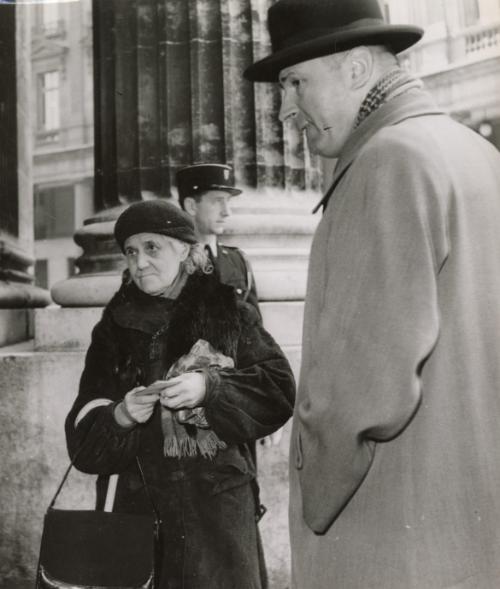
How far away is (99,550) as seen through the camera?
1984 mm

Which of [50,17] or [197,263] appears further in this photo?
[50,17]

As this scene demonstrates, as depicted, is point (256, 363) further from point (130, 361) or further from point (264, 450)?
point (264, 450)

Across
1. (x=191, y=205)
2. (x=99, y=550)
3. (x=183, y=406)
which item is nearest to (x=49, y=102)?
(x=191, y=205)

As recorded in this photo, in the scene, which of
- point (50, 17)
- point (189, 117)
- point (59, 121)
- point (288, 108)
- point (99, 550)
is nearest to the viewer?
point (288, 108)

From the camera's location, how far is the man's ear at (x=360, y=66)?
153 centimetres

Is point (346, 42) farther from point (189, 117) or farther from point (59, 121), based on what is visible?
point (59, 121)

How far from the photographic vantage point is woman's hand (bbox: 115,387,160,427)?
202cm

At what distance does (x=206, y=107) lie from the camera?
3.61 m

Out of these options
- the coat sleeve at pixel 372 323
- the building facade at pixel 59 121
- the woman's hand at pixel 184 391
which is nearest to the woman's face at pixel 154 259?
the woman's hand at pixel 184 391

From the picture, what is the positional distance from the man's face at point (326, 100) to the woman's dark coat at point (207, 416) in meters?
0.82

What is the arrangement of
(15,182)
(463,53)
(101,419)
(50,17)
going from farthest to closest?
(50,17)
(15,182)
(463,53)
(101,419)

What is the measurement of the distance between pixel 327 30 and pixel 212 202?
185 cm

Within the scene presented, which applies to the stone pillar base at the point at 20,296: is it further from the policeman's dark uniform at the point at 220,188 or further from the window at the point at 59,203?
the window at the point at 59,203

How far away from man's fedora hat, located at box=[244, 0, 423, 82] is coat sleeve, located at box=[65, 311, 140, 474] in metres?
1.05
